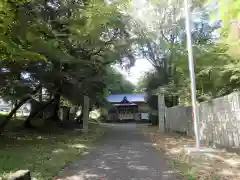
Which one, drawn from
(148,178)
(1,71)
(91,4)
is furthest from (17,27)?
(148,178)

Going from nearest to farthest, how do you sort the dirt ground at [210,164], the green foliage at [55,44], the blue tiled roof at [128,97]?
the dirt ground at [210,164] < the green foliage at [55,44] < the blue tiled roof at [128,97]

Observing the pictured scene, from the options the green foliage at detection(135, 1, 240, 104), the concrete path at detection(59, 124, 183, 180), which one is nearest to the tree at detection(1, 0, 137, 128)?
the concrete path at detection(59, 124, 183, 180)

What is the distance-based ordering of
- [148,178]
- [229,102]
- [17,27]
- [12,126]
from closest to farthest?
[148,178] → [229,102] → [17,27] → [12,126]

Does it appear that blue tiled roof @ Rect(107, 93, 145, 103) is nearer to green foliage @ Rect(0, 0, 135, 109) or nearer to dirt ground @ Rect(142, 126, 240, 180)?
green foliage @ Rect(0, 0, 135, 109)

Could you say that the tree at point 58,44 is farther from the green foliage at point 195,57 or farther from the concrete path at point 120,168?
the green foliage at point 195,57

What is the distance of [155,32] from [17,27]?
1815 cm

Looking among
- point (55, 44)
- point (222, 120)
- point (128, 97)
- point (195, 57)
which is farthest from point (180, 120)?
point (128, 97)

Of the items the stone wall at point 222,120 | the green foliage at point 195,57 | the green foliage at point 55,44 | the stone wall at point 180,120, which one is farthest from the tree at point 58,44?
the stone wall at point 222,120

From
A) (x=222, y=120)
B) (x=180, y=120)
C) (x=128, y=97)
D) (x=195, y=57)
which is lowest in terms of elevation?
(x=222, y=120)

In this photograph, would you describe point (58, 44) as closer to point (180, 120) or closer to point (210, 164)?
point (210, 164)

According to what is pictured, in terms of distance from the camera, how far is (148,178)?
6887 mm

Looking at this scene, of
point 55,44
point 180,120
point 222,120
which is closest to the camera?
point 222,120

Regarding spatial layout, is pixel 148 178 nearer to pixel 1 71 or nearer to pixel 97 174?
pixel 97 174

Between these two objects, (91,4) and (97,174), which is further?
(91,4)
